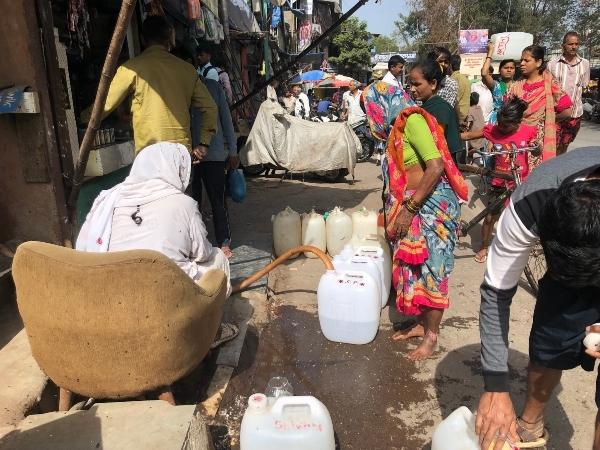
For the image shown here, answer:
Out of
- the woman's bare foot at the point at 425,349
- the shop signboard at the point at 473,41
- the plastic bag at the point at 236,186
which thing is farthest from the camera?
the shop signboard at the point at 473,41

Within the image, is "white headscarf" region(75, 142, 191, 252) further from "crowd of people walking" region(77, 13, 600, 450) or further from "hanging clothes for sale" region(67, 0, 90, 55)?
"hanging clothes for sale" region(67, 0, 90, 55)

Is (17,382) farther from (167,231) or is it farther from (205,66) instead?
(205,66)

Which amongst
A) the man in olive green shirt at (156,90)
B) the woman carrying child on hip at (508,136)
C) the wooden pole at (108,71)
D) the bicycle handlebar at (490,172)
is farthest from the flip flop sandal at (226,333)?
the woman carrying child on hip at (508,136)

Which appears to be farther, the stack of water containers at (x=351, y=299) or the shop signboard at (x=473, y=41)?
the shop signboard at (x=473, y=41)

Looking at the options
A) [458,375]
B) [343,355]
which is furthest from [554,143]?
[343,355]

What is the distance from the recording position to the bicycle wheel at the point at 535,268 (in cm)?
380

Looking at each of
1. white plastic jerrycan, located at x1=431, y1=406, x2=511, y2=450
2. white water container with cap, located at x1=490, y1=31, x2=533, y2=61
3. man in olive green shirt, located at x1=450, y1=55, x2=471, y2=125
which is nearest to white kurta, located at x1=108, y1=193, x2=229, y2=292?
white plastic jerrycan, located at x1=431, y1=406, x2=511, y2=450

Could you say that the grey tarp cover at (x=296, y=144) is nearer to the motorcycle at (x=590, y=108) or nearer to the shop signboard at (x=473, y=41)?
the motorcycle at (x=590, y=108)

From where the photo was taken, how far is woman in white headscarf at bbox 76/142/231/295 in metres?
2.17

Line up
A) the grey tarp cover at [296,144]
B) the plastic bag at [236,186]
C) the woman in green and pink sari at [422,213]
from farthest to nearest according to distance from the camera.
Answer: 1. the grey tarp cover at [296,144]
2. the plastic bag at [236,186]
3. the woman in green and pink sari at [422,213]

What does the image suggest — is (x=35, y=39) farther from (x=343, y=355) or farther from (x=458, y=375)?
(x=458, y=375)

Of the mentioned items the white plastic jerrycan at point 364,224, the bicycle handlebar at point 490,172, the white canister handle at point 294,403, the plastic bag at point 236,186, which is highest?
the bicycle handlebar at point 490,172

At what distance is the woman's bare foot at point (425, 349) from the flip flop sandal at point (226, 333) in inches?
44.6

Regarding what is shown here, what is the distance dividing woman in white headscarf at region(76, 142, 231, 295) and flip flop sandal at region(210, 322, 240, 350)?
563mm
